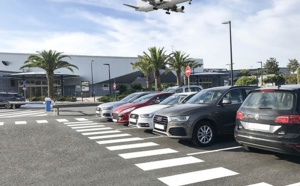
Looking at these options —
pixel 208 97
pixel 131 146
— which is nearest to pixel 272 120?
pixel 208 97

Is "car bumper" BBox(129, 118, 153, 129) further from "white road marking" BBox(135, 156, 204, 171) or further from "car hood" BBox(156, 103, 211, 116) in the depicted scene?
"white road marking" BBox(135, 156, 204, 171)

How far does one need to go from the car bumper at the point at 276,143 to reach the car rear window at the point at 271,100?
0.59m

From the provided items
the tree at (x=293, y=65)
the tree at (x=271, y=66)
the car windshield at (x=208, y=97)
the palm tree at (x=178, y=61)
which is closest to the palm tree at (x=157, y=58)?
the palm tree at (x=178, y=61)

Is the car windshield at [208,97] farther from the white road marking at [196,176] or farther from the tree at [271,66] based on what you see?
the tree at [271,66]

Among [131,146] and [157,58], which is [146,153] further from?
[157,58]

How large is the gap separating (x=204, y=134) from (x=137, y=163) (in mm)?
2220

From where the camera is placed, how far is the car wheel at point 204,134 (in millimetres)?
7520

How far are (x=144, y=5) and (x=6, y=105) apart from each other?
16.5 metres

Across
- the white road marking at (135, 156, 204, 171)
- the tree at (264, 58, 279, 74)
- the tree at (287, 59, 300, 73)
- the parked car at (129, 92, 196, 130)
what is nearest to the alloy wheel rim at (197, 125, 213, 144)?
the white road marking at (135, 156, 204, 171)

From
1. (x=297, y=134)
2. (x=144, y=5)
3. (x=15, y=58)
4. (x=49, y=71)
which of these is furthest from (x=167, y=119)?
(x=15, y=58)

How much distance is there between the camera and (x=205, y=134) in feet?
25.1

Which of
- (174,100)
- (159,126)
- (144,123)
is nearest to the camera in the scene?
(159,126)

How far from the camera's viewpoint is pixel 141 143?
845 cm

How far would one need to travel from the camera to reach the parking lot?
5.11m
